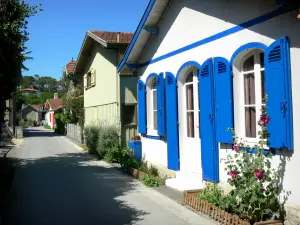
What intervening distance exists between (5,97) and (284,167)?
279 inches

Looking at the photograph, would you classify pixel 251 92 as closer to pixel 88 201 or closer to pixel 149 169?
pixel 88 201

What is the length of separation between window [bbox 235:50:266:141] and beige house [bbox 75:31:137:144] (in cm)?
641

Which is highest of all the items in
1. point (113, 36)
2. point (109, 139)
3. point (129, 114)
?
point (113, 36)

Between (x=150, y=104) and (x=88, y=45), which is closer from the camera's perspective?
(x=150, y=104)

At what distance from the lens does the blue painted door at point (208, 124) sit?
724cm

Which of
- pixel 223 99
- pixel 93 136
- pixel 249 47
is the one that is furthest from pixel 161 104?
pixel 93 136

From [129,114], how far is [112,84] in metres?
1.54

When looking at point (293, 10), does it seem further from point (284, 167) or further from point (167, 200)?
point (167, 200)

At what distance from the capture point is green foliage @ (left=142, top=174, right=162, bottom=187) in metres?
9.23

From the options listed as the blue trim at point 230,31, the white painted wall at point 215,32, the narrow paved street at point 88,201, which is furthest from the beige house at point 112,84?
the blue trim at point 230,31

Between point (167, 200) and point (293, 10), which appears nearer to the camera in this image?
point (293, 10)

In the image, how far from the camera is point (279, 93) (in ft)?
17.6

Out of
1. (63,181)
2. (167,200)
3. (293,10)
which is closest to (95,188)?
(63,181)

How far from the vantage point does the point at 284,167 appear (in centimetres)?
541
